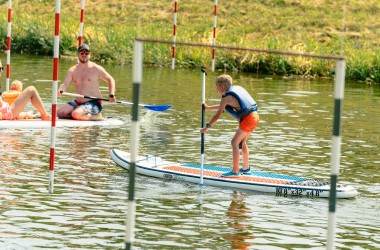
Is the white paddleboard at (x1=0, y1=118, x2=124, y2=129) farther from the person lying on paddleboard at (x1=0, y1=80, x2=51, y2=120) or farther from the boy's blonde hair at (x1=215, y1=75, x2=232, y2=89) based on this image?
the boy's blonde hair at (x1=215, y1=75, x2=232, y2=89)

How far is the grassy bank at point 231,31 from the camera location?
1255 inches

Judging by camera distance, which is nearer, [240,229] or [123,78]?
[240,229]

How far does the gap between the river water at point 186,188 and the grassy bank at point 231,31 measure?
6.75 metres

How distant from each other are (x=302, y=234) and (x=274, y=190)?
89.6 inches

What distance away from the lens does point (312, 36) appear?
129 ft

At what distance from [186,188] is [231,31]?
27483mm

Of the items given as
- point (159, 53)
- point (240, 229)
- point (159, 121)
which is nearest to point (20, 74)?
point (159, 53)

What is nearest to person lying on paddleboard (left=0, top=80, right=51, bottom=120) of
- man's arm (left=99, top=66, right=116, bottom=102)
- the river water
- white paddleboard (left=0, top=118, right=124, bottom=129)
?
white paddleboard (left=0, top=118, right=124, bottom=129)

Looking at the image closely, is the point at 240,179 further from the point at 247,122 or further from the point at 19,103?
the point at 19,103

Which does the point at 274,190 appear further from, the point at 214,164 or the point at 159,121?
the point at 159,121

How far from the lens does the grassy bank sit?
31.9 meters

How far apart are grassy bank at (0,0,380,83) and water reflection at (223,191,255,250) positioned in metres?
13.6

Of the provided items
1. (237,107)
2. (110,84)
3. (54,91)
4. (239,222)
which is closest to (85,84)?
(110,84)

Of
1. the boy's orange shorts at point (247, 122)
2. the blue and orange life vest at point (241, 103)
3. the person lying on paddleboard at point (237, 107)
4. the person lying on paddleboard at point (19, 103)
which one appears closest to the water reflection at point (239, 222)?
the person lying on paddleboard at point (237, 107)
